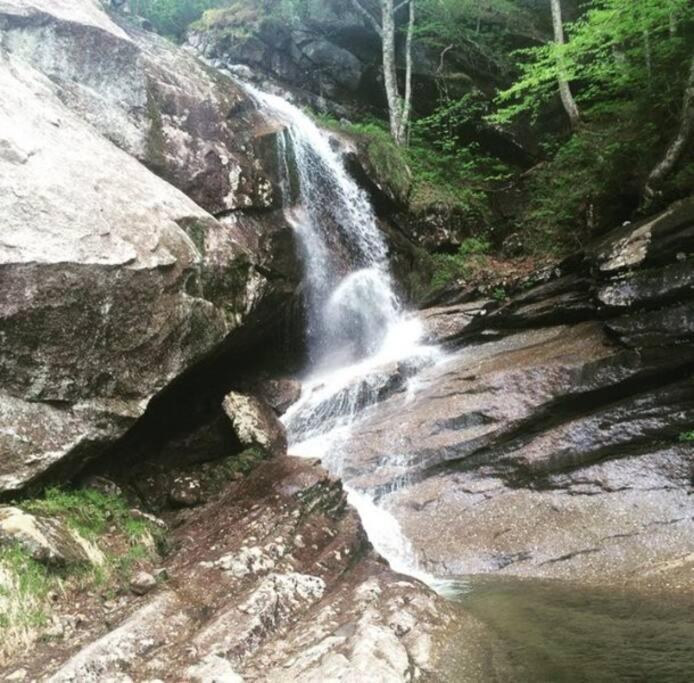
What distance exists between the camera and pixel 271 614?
563 centimetres

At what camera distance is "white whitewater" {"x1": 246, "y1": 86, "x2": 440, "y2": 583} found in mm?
11594

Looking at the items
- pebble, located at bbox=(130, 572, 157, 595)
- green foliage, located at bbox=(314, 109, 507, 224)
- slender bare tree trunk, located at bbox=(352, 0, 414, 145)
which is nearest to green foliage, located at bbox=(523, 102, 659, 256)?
green foliage, located at bbox=(314, 109, 507, 224)

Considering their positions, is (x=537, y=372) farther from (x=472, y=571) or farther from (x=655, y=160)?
(x=655, y=160)

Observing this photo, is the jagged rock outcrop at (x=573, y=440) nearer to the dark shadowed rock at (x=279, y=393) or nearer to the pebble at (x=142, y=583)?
the dark shadowed rock at (x=279, y=393)

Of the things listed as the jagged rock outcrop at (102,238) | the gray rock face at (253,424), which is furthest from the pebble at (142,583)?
the gray rock face at (253,424)

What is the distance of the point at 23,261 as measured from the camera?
6.77 metres

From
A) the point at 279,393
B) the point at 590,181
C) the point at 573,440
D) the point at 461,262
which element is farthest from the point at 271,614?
the point at 590,181

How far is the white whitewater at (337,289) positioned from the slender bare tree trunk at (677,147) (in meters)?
5.36

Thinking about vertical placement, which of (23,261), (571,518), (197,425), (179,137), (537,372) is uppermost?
(179,137)

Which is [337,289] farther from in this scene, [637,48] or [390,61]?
[390,61]

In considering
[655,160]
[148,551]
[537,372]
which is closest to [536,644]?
[148,551]

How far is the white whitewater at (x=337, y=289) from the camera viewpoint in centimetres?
1159

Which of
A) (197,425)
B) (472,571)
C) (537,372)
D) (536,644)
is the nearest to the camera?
(536,644)

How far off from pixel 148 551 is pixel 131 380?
2288 millimetres
